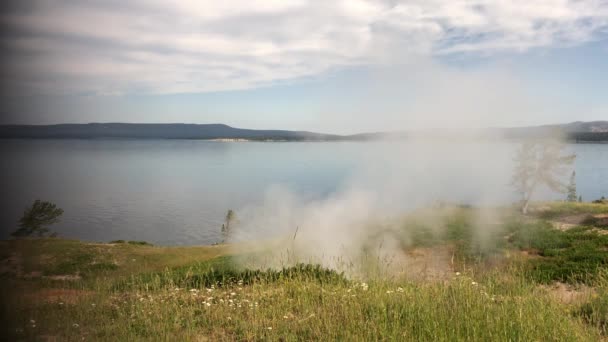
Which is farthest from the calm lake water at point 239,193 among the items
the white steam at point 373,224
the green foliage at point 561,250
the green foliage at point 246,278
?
the green foliage at point 246,278

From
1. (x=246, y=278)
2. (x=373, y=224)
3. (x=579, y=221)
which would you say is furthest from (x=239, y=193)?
(x=246, y=278)

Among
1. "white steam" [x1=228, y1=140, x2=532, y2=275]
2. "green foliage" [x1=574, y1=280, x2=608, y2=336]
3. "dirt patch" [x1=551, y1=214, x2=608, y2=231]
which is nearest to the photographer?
"green foliage" [x1=574, y1=280, x2=608, y2=336]

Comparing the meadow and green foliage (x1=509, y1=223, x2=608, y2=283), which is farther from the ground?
the meadow

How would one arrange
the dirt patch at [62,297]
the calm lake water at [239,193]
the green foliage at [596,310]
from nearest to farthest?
1. the green foliage at [596,310]
2. the dirt patch at [62,297]
3. the calm lake water at [239,193]

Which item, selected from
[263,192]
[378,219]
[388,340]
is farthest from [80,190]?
[388,340]

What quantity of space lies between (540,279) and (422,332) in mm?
15302

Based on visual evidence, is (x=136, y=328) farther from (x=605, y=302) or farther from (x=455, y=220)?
(x=455, y=220)

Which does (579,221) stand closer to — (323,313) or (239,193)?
(323,313)

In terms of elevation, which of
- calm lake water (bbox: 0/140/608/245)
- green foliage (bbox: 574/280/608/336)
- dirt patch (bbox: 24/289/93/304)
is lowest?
calm lake water (bbox: 0/140/608/245)

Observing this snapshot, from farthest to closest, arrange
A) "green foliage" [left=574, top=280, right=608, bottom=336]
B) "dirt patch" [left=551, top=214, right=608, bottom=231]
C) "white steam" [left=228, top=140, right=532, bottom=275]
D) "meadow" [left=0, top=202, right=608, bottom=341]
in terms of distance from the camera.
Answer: "dirt patch" [left=551, top=214, right=608, bottom=231] < "white steam" [left=228, top=140, right=532, bottom=275] < "green foliage" [left=574, top=280, right=608, bottom=336] < "meadow" [left=0, top=202, right=608, bottom=341]

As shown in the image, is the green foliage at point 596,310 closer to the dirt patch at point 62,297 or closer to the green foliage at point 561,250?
the green foliage at point 561,250

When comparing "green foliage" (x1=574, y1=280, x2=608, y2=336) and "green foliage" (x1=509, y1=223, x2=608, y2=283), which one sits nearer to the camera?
"green foliage" (x1=574, y1=280, x2=608, y2=336)

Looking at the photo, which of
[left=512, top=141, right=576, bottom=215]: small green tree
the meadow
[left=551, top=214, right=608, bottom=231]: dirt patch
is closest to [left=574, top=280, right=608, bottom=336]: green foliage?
the meadow

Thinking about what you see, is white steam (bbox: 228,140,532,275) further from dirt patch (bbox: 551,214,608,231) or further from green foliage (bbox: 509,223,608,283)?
dirt patch (bbox: 551,214,608,231)
